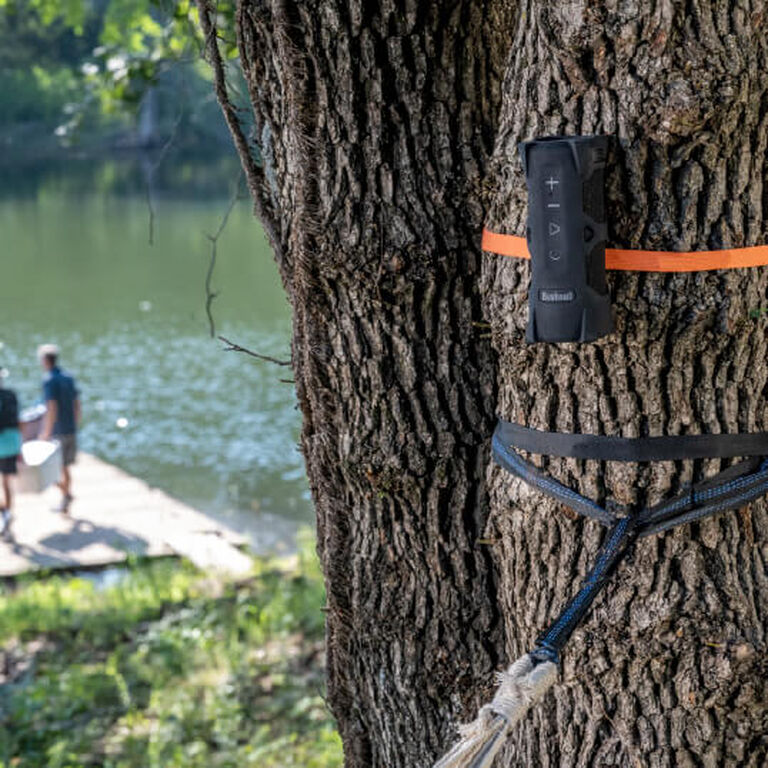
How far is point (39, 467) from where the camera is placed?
369 inches

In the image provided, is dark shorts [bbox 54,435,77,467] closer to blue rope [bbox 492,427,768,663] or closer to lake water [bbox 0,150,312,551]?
lake water [bbox 0,150,312,551]

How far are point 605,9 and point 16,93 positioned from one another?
4702 centimetres

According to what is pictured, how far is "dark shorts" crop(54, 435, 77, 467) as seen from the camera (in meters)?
9.84

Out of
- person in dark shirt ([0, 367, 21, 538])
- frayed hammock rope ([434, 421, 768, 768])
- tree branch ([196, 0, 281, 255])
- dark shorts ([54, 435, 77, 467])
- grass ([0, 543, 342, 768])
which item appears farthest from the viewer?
dark shorts ([54, 435, 77, 467])

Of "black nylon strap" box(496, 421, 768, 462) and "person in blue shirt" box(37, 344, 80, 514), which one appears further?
"person in blue shirt" box(37, 344, 80, 514)

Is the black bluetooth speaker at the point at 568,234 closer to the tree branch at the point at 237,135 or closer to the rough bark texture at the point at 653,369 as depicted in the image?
the rough bark texture at the point at 653,369

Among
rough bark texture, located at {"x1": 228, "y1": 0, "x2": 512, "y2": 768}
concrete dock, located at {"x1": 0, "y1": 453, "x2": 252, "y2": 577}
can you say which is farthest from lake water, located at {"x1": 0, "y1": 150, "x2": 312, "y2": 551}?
rough bark texture, located at {"x1": 228, "y1": 0, "x2": 512, "y2": 768}

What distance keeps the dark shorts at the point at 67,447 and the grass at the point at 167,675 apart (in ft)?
6.85

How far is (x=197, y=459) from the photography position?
13.2m

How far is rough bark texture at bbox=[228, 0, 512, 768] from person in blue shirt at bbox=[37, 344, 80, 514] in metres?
7.40

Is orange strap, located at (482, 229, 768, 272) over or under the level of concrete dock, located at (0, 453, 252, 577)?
over

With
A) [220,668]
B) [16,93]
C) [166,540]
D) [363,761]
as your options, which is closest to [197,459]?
[166,540]

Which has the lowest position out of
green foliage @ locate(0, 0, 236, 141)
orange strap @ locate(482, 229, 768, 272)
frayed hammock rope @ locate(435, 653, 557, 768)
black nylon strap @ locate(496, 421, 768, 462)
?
frayed hammock rope @ locate(435, 653, 557, 768)

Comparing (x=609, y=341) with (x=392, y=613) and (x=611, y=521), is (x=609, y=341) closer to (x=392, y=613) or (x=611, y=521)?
(x=611, y=521)
